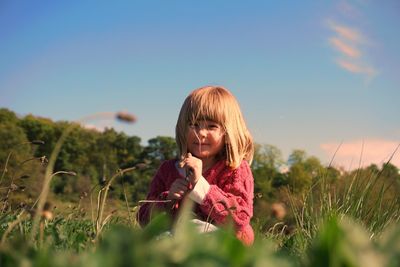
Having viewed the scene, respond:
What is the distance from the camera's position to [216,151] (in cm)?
462

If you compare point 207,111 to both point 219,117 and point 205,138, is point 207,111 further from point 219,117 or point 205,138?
point 205,138

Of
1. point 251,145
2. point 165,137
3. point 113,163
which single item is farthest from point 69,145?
point 251,145

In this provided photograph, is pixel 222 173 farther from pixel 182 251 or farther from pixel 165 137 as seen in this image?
pixel 165 137

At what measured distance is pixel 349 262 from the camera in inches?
38.2

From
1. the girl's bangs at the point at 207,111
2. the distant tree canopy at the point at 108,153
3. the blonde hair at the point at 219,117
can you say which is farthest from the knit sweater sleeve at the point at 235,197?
the distant tree canopy at the point at 108,153

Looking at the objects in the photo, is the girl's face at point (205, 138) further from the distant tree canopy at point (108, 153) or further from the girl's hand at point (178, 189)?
the distant tree canopy at point (108, 153)

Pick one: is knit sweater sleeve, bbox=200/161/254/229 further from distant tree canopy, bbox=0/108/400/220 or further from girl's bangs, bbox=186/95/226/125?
distant tree canopy, bbox=0/108/400/220

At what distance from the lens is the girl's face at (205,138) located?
447 centimetres

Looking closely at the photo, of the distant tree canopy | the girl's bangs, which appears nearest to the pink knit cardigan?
the girl's bangs

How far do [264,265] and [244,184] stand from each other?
3.67 metres

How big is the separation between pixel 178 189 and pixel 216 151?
67 centimetres

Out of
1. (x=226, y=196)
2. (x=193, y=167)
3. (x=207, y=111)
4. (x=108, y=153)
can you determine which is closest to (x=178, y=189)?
(x=193, y=167)

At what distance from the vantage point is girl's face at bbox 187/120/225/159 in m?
4.47

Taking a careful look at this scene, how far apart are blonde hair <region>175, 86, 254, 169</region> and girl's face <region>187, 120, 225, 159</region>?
0.14ft
